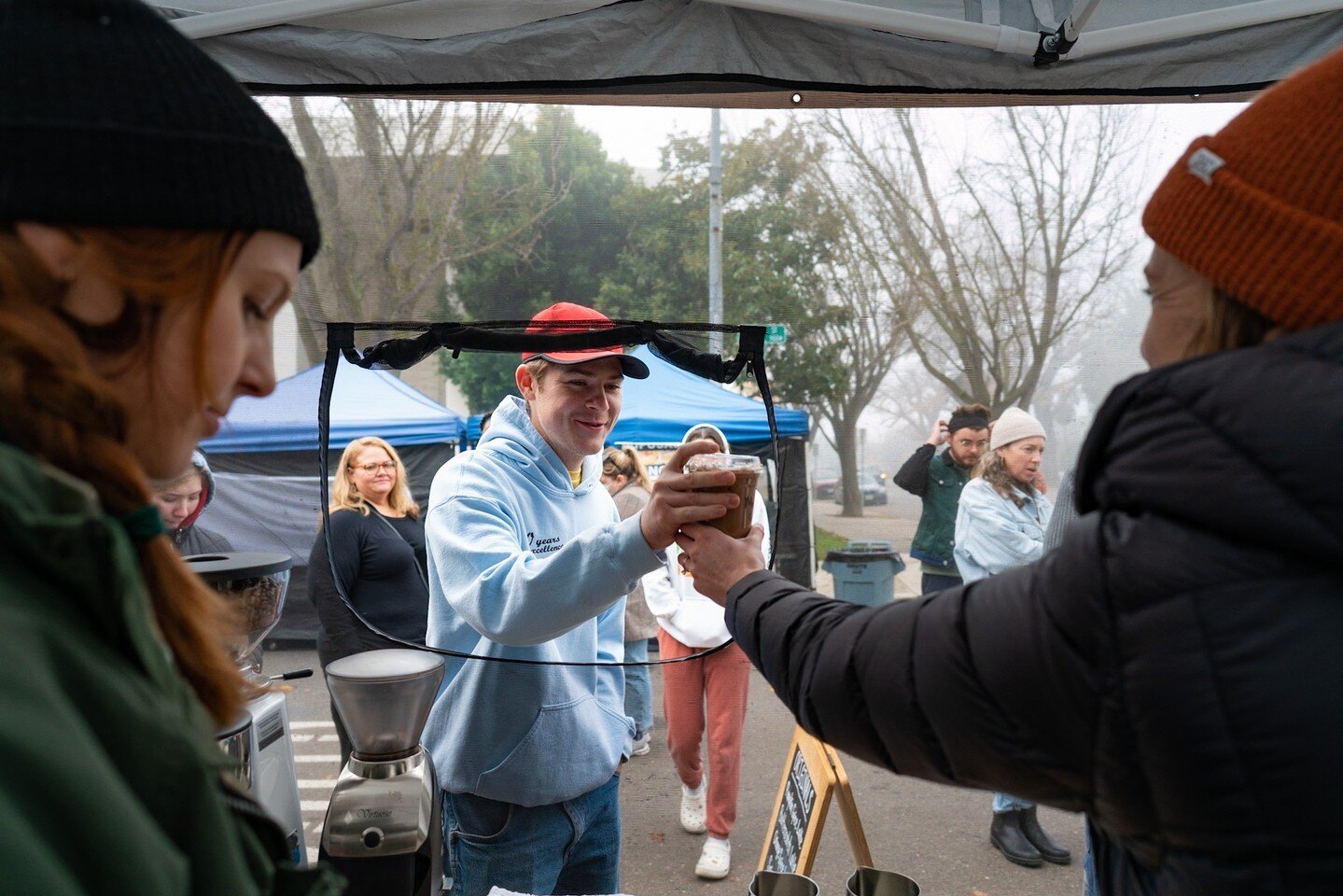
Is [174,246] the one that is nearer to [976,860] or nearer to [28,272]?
[28,272]

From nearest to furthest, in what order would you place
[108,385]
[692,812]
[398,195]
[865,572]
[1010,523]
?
[108,385]
[398,195]
[1010,523]
[692,812]
[865,572]

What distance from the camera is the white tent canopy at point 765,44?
2.05m

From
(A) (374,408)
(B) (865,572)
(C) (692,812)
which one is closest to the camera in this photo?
(A) (374,408)

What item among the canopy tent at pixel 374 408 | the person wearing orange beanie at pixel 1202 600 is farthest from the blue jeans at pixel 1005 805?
the person wearing orange beanie at pixel 1202 600

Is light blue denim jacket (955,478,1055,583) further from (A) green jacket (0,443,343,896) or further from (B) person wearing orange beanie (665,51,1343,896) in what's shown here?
(A) green jacket (0,443,343,896)

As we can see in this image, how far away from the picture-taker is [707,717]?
15.6ft

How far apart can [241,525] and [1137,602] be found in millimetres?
9208

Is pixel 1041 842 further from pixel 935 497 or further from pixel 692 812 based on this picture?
pixel 935 497

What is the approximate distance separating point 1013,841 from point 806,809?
2.29m

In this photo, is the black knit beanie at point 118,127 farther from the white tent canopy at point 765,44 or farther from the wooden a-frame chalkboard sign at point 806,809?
the wooden a-frame chalkboard sign at point 806,809

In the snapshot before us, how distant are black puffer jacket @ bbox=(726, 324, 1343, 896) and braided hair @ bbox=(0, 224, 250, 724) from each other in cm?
74

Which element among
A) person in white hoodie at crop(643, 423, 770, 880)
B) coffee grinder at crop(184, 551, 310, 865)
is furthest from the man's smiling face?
person in white hoodie at crop(643, 423, 770, 880)

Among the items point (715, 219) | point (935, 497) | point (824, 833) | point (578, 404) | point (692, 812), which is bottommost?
point (824, 833)

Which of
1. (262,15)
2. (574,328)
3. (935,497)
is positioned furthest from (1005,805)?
(262,15)
